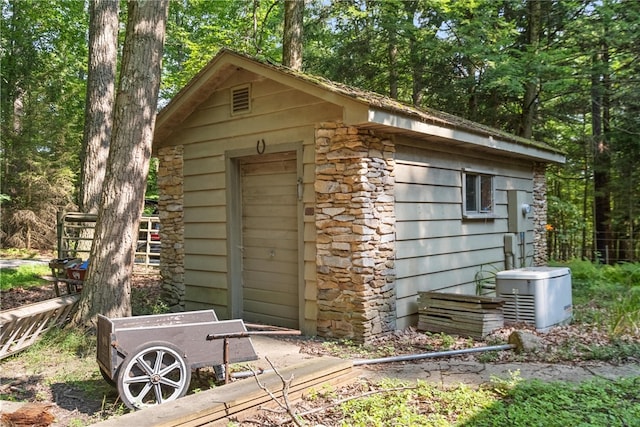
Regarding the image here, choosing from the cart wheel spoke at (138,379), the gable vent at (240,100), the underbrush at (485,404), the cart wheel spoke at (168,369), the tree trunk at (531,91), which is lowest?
the underbrush at (485,404)

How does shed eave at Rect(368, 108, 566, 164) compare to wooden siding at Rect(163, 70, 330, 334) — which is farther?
wooden siding at Rect(163, 70, 330, 334)

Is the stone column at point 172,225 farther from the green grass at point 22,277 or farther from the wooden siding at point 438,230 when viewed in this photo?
the green grass at point 22,277

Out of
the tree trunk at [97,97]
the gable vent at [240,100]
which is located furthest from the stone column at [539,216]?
the tree trunk at [97,97]

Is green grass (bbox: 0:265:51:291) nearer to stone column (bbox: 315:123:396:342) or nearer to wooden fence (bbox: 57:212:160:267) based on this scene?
wooden fence (bbox: 57:212:160:267)

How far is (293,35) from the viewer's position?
10.2 meters

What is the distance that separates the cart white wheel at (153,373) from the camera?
11.4ft

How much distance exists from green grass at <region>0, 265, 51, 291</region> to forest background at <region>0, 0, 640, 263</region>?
2286 millimetres

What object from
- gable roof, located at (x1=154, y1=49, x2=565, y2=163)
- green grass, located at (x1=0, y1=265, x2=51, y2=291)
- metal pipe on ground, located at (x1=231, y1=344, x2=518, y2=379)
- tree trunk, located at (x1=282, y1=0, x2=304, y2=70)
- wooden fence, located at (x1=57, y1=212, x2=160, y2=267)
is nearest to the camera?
metal pipe on ground, located at (x1=231, y1=344, x2=518, y2=379)

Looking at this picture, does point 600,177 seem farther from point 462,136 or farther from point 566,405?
point 566,405

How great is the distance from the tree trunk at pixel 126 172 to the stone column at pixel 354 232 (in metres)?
2.09

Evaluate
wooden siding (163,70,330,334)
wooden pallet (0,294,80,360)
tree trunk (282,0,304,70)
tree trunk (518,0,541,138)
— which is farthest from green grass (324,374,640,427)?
tree trunk (518,0,541,138)

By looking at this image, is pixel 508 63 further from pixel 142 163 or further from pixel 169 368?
pixel 169 368

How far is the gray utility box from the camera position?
6.39 m

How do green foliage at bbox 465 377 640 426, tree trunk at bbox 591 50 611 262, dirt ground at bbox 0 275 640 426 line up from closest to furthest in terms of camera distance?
green foliage at bbox 465 377 640 426
dirt ground at bbox 0 275 640 426
tree trunk at bbox 591 50 611 262
